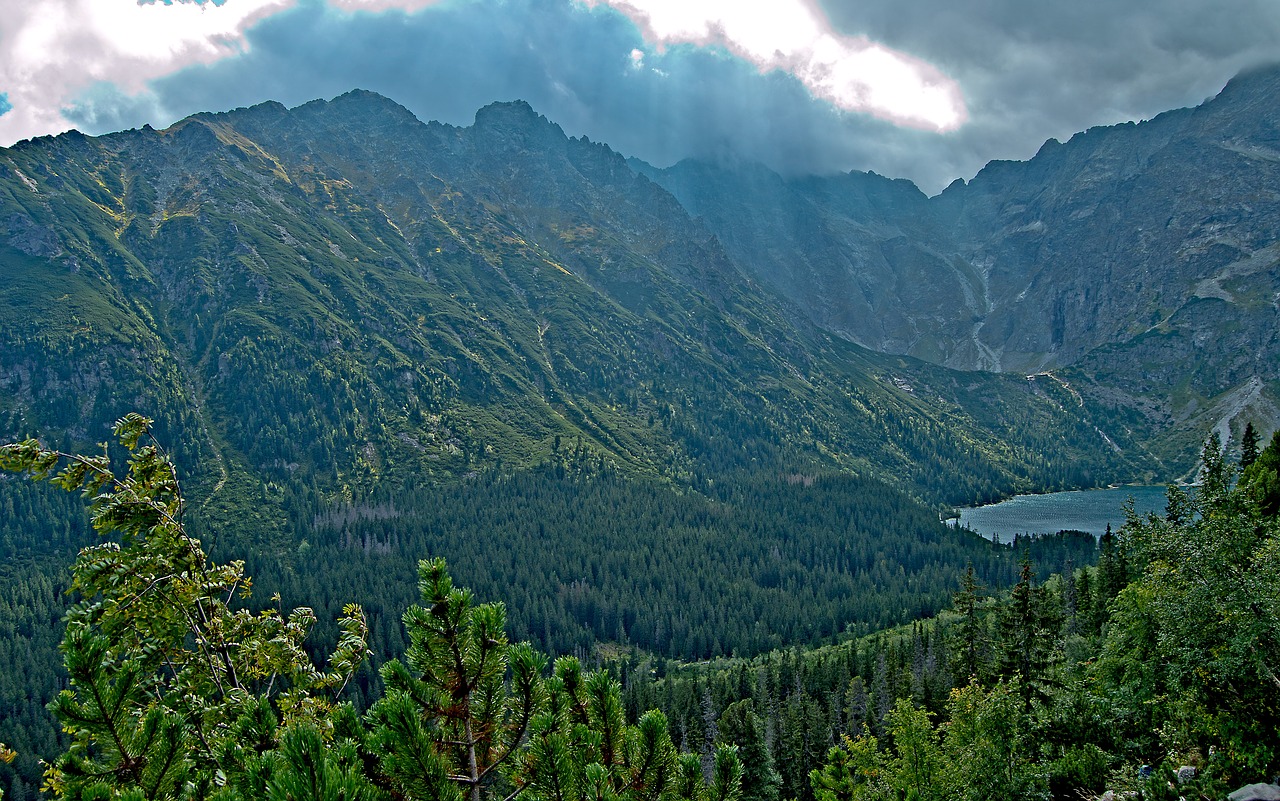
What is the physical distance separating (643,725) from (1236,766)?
21.7 meters

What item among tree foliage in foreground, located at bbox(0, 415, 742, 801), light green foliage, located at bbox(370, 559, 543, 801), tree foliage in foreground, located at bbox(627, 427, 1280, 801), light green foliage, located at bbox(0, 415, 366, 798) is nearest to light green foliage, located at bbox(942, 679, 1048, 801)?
tree foliage in foreground, located at bbox(627, 427, 1280, 801)

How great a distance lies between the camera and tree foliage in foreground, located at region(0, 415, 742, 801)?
760 centimetres

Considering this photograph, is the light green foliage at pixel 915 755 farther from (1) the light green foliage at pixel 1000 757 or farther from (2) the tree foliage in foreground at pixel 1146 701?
(1) the light green foliage at pixel 1000 757

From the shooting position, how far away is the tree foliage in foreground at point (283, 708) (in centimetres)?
760

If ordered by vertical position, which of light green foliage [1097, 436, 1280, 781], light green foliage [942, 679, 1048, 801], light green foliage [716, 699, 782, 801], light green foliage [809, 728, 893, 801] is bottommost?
light green foliage [716, 699, 782, 801]

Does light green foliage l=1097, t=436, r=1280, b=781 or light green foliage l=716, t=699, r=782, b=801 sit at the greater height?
light green foliage l=1097, t=436, r=1280, b=781

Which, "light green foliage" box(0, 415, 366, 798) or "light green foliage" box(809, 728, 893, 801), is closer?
"light green foliage" box(0, 415, 366, 798)

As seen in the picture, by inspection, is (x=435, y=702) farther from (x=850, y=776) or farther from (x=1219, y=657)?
(x=850, y=776)

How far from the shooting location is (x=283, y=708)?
11.4 meters

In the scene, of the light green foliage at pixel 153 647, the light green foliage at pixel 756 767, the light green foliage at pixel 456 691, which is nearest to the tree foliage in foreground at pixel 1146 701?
the light green foliage at pixel 756 767

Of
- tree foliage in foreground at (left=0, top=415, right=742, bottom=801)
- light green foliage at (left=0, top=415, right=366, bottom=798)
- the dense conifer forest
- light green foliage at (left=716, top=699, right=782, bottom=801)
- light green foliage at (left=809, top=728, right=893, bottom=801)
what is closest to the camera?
tree foliage in foreground at (left=0, top=415, right=742, bottom=801)

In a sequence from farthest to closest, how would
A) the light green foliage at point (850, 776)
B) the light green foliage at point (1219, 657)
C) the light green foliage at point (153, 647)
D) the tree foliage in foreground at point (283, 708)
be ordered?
the light green foliage at point (850, 776)
the light green foliage at point (1219, 657)
the light green foliage at point (153, 647)
the tree foliage in foreground at point (283, 708)

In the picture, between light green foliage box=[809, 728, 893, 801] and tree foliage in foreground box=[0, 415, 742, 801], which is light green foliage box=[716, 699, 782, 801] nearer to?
light green foliage box=[809, 728, 893, 801]

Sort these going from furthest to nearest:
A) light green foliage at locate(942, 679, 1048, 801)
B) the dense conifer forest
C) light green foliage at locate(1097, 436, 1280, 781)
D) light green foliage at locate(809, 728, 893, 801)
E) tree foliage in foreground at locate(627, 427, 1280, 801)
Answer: light green foliage at locate(809, 728, 893, 801)
light green foliage at locate(942, 679, 1048, 801)
tree foliage in foreground at locate(627, 427, 1280, 801)
light green foliage at locate(1097, 436, 1280, 781)
the dense conifer forest
